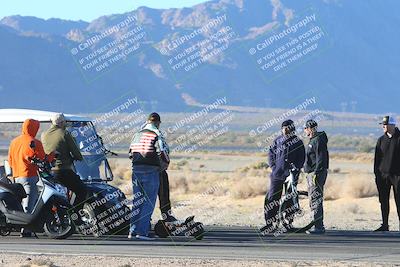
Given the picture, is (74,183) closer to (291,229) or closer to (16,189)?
(16,189)

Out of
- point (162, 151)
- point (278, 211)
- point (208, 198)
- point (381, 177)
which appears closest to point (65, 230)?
point (162, 151)

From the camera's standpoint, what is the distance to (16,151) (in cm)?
1592

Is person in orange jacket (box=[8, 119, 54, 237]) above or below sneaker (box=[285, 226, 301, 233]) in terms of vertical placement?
above

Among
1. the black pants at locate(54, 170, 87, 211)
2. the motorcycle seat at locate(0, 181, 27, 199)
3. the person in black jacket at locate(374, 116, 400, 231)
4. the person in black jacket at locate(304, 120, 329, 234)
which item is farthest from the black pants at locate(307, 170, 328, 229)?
the motorcycle seat at locate(0, 181, 27, 199)

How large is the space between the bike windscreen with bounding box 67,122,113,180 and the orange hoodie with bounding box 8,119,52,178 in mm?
1413

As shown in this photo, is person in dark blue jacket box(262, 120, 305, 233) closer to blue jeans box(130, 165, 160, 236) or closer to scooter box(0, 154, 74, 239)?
blue jeans box(130, 165, 160, 236)

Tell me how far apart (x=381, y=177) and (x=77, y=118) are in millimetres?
5082

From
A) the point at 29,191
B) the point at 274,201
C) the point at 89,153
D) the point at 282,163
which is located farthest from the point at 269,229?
the point at 29,191

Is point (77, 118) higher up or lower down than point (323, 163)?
higher up

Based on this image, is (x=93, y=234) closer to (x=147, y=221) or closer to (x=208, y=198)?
(x=147, y=221)

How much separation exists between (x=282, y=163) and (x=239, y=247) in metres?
2.78

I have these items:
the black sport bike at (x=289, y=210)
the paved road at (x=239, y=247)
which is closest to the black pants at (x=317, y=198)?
the black sport bike at (x=289, y=210)

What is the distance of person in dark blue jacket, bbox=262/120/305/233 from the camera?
17.5 meters

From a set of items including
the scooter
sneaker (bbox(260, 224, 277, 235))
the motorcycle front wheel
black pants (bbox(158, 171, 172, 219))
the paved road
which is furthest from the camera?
sneaker (bbox(260, 224, 277, 235))
